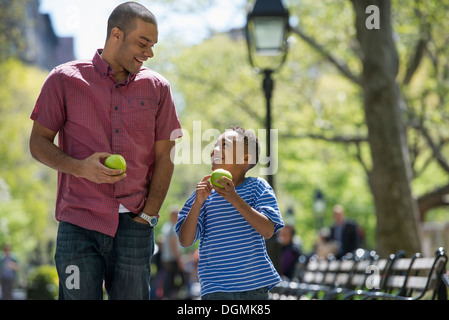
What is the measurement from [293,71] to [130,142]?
74.1 feet

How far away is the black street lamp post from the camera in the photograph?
10.6 metres

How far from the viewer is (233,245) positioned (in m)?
4.47

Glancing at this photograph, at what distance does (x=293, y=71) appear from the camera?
2653 centimetres

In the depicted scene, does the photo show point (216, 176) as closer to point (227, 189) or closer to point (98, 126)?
point (227, 189)

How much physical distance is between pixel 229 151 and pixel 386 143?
10.3 metres

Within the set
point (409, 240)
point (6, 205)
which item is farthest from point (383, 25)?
point (6, 205)

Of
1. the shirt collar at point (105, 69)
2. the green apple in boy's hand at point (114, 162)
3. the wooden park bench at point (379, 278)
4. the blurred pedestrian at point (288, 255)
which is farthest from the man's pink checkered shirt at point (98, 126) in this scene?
the blurred pedestrian at point (288, 255)

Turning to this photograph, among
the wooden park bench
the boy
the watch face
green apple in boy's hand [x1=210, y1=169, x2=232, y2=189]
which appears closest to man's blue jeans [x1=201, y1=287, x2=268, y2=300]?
the boy

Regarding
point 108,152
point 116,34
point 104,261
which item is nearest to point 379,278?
point 104,261

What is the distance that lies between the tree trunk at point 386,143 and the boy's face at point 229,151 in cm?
969

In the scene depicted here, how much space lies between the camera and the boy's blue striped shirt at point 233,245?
14.5 feet

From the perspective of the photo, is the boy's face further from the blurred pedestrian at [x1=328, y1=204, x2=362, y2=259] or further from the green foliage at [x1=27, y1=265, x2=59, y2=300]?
the green foliage at [x1=27, y1=265, x2=59, y2=300]

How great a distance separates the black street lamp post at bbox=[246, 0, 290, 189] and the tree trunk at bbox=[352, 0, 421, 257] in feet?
14.1

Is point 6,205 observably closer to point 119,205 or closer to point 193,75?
point 193,75
